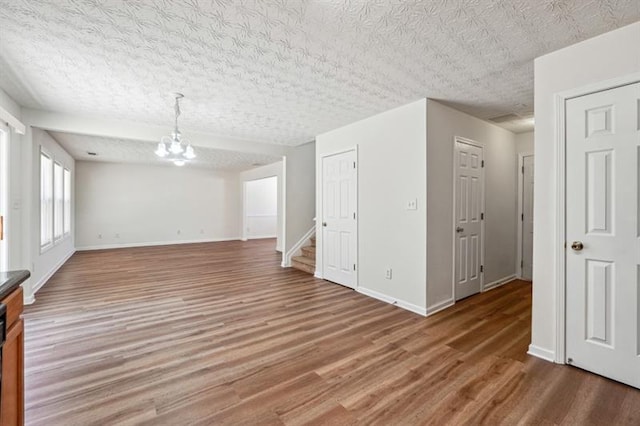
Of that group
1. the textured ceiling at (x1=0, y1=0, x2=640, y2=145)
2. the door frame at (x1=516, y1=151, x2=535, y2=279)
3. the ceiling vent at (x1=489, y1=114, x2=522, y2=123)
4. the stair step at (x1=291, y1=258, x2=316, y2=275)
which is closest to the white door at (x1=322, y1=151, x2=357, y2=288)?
the stair step at (x1=291, y1=258, x2=316, y2=275)

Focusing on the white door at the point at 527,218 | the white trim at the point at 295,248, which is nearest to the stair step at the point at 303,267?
the white trim at the point at 295,248

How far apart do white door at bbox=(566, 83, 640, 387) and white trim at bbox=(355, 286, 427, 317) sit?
1.30 metres

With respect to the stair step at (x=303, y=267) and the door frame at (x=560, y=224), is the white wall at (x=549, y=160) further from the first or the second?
the stair step at (x=303, y=267)

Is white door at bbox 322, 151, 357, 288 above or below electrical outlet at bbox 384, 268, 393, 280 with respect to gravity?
above

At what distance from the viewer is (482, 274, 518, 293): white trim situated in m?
4.06

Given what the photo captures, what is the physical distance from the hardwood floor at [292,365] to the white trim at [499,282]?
0.74ft

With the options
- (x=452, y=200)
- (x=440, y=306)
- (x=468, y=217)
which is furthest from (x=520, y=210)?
(x=440, y=306)

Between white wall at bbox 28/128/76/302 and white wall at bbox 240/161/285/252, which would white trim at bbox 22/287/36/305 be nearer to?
white wall at bbox 28/128/76/302

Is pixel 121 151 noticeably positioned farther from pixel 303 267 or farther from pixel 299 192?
pixel 303 267

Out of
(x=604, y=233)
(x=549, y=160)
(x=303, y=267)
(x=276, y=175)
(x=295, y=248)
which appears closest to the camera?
(x=604, y=233)

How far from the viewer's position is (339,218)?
176 inches

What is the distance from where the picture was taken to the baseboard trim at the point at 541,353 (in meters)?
2.24

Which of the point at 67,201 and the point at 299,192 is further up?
the point at 299,192

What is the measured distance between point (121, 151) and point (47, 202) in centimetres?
195
